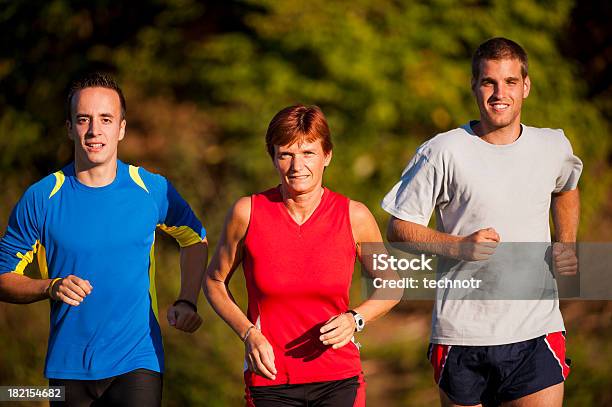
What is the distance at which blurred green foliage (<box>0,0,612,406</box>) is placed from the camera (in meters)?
8.49

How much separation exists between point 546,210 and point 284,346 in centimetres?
141

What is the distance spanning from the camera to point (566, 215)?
5.52 metres

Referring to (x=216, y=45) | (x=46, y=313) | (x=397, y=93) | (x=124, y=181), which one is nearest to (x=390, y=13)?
(x=397, y=93)

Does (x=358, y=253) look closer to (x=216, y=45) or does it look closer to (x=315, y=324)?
(x=315, y=324)

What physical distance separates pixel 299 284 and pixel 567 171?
1510mm

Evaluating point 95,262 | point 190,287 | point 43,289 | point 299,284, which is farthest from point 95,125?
point 299,284

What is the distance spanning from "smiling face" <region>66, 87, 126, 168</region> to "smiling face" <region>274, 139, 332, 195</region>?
0.78 m

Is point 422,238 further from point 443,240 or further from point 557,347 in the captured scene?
point 557,347

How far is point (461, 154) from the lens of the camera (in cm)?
520

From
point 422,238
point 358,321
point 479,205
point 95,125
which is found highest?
point 95,125

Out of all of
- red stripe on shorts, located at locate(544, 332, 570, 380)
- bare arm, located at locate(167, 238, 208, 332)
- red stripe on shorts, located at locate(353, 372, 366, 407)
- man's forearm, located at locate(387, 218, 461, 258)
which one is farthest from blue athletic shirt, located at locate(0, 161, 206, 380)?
red stripe on shorts, located at locate(544, 332, 570, 380)

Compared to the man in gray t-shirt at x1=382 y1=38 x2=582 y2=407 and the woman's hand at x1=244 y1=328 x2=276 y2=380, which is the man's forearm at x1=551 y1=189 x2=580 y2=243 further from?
the woman's hand at x1=244 y1=328 x2=276 y2=380

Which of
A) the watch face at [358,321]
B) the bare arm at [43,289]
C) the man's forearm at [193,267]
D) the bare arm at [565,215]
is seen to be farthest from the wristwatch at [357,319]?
the bare arm at [565,215]

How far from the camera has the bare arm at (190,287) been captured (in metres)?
5.10
